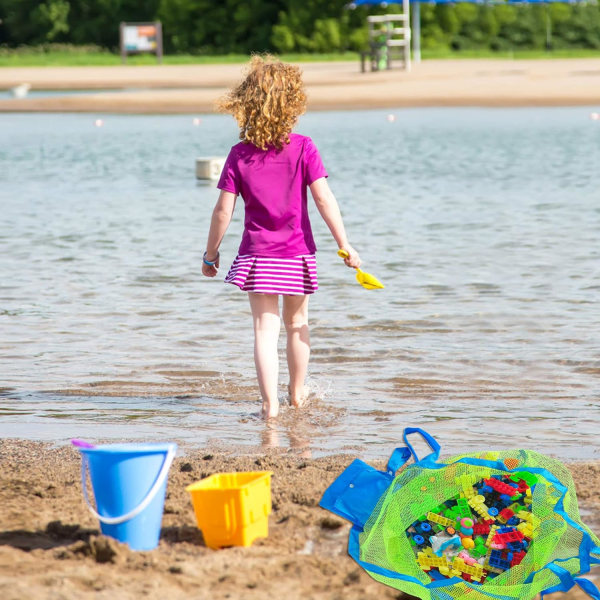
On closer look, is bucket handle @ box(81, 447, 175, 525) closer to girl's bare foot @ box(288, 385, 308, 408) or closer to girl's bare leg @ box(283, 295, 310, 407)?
girl's bare leg @ box(283, 295, 310, 407)

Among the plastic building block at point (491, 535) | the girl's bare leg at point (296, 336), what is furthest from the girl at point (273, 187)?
the plastic building block at point (491, 535)

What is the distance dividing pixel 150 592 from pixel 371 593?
0.65 meters

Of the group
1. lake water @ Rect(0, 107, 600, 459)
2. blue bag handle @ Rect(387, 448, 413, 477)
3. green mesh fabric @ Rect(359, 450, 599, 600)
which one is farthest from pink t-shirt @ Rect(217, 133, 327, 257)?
green mesh fabric @ Rect(359, 450, 599, 600)

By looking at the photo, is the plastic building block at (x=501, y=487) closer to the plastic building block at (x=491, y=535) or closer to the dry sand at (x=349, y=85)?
the plastic building block at (x=491, y=535)

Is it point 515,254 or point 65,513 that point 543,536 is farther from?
point 515,254

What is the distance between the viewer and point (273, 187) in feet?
16.6

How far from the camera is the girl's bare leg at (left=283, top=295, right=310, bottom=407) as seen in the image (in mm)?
5422

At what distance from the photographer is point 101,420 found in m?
5.55

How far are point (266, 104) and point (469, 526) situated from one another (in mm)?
2084

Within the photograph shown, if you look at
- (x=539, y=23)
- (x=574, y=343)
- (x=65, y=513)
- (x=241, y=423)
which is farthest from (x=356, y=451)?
(x=539, y=23)

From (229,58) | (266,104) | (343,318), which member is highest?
(229,58)

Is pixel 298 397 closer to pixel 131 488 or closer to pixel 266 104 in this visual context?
pixel 266 104

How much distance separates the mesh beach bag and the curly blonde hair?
165 cm

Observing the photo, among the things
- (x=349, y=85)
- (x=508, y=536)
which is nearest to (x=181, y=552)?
(x=508, y=536)
